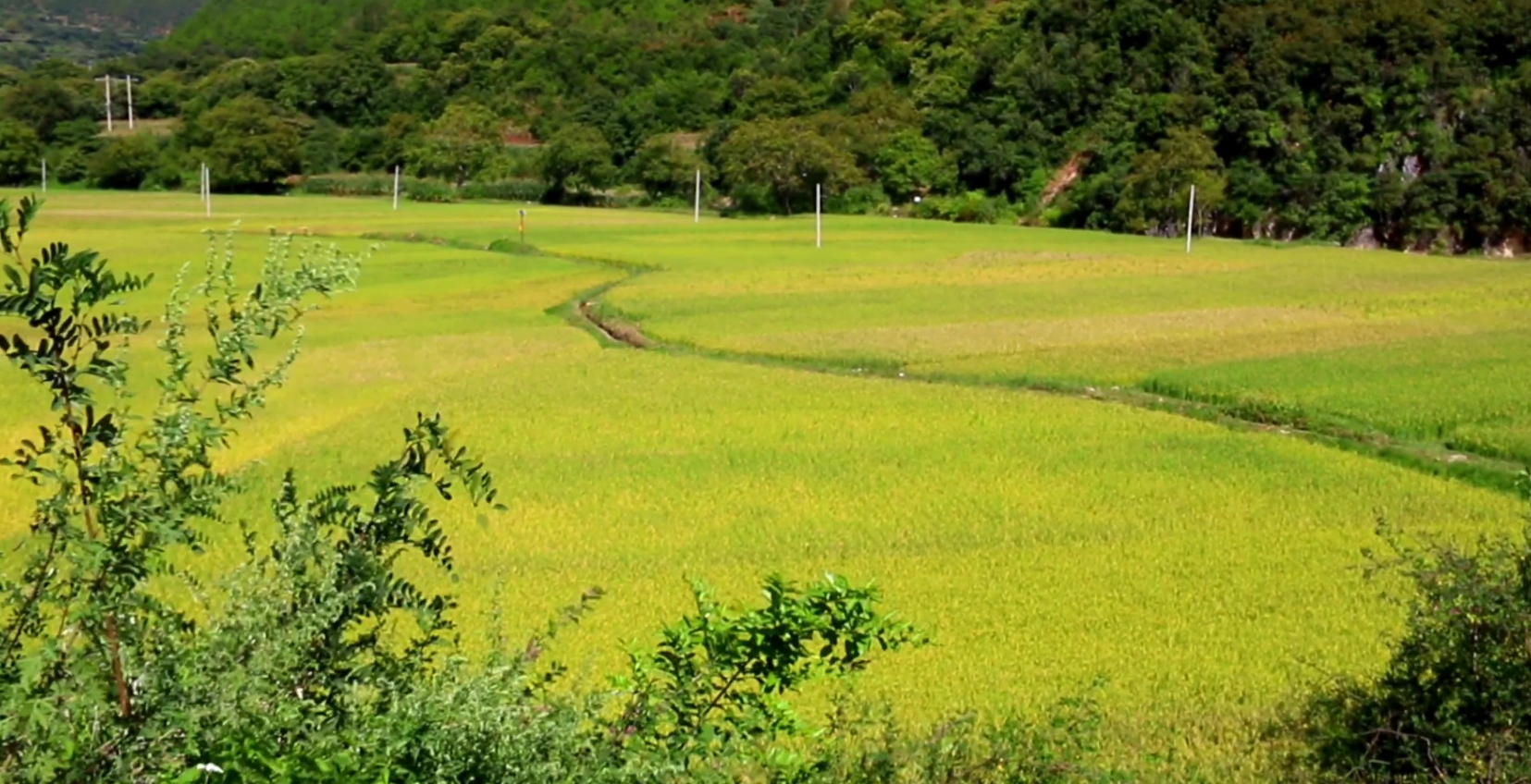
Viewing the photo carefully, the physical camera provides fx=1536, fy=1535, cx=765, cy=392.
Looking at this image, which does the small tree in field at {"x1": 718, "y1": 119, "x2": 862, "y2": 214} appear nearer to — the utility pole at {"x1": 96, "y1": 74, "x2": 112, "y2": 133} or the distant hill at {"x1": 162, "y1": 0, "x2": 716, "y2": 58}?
the distant hill at {"x1": 162, "y1": 0, "x2": 716, "y2": 58}

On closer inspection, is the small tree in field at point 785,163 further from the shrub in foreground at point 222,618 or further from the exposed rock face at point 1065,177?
the shrub in foreground at point 222,618

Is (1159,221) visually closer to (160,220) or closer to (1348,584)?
(160,220)

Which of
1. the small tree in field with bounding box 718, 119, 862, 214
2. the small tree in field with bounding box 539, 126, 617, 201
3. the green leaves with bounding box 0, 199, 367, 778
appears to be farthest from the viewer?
the small tree in field with bounding box 539, 126, 617, 201

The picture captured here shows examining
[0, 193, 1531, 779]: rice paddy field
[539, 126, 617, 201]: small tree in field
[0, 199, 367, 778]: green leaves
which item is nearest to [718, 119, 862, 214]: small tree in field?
[539, 126, 617, 201]: small tree in field

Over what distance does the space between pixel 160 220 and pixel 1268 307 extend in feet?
102

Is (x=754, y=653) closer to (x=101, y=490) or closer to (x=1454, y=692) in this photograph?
(x=101, y=490)

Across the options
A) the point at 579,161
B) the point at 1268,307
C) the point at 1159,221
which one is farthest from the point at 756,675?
the point at 579,161

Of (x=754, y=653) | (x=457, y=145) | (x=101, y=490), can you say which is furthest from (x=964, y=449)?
(x=457, y=145)

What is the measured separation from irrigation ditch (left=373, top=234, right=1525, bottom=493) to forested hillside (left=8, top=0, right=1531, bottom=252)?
3011cm

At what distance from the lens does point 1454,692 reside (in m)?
6.00

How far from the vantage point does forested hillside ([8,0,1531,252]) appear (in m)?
48.9

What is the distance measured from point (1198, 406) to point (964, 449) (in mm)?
4332

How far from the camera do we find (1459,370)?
1844 cm

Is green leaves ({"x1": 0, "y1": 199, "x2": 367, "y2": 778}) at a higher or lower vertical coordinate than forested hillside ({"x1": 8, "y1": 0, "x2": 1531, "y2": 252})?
lower
